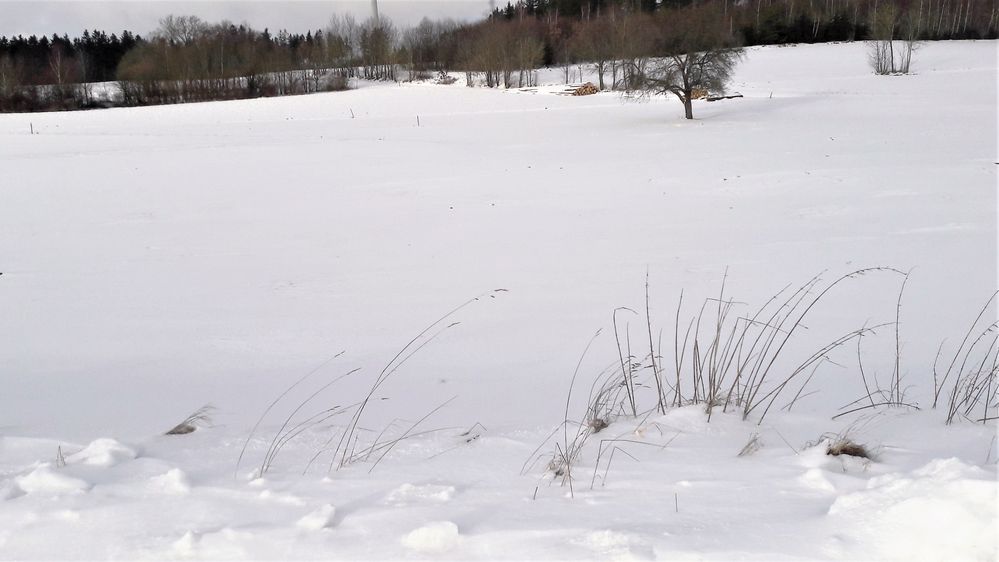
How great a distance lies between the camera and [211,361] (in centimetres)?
605

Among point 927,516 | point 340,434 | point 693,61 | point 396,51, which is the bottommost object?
point 340,434

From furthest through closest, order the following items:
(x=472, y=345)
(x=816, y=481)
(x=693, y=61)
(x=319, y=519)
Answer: (x=693, y=61) → (x=472, y=345) → (x=816, y=481) → (x=319, y=519)

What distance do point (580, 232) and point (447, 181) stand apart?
6.57 m

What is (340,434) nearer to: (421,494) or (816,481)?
(421,494)

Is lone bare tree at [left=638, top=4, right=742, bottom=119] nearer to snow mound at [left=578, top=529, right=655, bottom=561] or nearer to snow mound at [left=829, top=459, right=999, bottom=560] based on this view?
snow mound at [left=829, top=459, right=999, bottom=560]

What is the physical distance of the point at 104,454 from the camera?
9.76 ft

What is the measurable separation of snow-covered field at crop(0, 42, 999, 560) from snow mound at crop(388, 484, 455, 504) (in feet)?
0.10

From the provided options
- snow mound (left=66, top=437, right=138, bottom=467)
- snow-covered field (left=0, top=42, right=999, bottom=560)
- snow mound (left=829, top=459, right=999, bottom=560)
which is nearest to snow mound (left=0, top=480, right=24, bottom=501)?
snow-covered field (left=0, top=42, right=999, bottom=560)

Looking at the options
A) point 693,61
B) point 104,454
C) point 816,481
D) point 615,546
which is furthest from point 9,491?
point 693,61

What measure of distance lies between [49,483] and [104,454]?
34 cm

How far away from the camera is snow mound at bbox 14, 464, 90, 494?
259cm

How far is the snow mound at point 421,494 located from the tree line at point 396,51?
165 feet

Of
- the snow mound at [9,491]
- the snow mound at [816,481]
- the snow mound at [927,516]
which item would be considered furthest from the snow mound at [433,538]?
the snow mound at [9,491]

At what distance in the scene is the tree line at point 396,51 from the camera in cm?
6062
